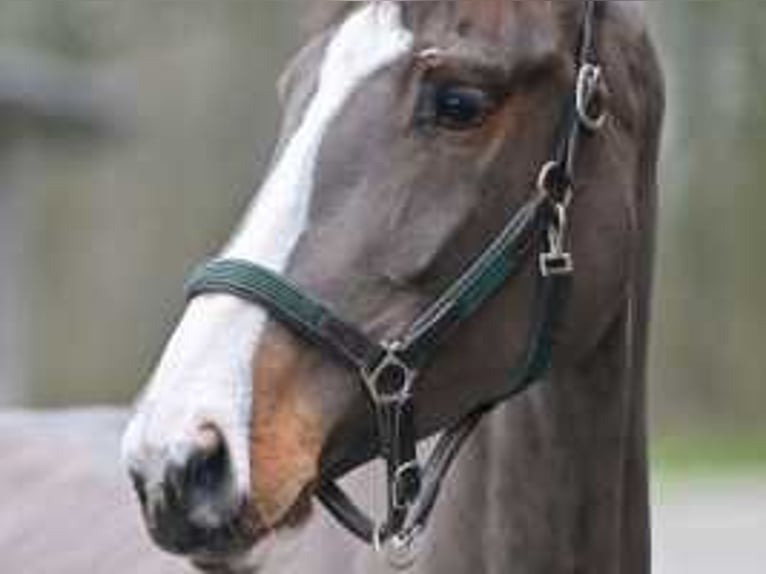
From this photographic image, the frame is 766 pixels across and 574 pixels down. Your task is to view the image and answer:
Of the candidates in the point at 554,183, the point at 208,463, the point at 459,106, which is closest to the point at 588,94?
the point at 554,183

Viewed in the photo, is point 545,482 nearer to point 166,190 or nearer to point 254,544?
point 254,544

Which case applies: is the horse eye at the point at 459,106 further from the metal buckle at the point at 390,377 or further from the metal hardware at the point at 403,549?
the metal hardware at the point at 403,549

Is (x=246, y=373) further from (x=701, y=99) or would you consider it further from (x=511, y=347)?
(x=701, y=99)

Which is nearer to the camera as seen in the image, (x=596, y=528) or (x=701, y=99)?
(x=596, y=528)

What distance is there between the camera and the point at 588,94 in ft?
14.5

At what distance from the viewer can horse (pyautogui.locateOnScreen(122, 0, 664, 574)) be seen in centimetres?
404

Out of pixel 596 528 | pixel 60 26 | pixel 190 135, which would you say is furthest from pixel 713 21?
pixel 190 135

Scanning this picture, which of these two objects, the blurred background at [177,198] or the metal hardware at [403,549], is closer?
the metal hardware at [403,549]

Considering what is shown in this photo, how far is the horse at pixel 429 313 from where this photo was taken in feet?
13.3

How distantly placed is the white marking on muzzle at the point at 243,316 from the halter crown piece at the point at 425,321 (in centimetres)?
5

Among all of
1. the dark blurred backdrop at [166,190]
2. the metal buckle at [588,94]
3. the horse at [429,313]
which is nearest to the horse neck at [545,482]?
the horse at [429,313]

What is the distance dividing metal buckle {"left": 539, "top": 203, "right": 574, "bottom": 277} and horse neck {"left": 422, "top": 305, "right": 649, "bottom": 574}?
9.8 inches

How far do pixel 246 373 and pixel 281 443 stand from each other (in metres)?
0.12

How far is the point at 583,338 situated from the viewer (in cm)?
446
